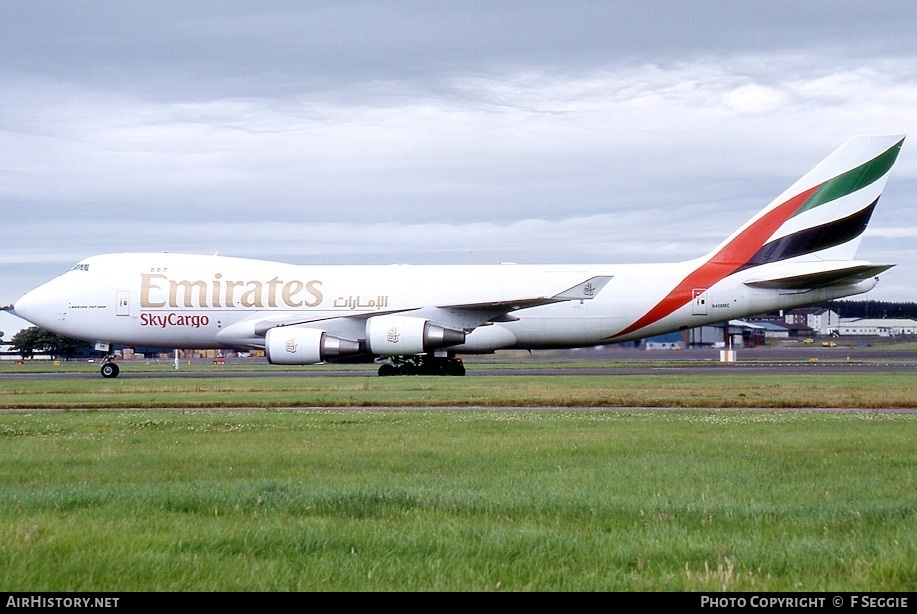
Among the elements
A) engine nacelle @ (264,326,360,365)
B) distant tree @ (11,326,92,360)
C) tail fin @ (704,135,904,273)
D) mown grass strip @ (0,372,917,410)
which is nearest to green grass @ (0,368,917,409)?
mown grass strip @ (0,372,917,410)

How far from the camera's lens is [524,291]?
37.5 metres

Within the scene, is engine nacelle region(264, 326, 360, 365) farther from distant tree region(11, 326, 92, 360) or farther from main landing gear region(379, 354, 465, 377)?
distant tree region(11, 326, 92, 360)

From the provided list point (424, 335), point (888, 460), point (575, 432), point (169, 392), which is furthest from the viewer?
point (424, 335)

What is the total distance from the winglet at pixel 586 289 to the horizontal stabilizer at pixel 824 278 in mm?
5597

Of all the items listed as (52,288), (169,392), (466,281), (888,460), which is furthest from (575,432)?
(52,288)

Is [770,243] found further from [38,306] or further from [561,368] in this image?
[38,306]

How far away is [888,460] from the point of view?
10992mm

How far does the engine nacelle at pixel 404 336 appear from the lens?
3419cm

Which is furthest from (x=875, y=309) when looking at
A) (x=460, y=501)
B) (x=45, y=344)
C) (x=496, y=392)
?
(x=460, y=501)

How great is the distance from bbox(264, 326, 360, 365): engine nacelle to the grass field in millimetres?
15423

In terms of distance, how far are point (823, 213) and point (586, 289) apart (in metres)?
9.44

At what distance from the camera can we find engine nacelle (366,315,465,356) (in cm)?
3419
